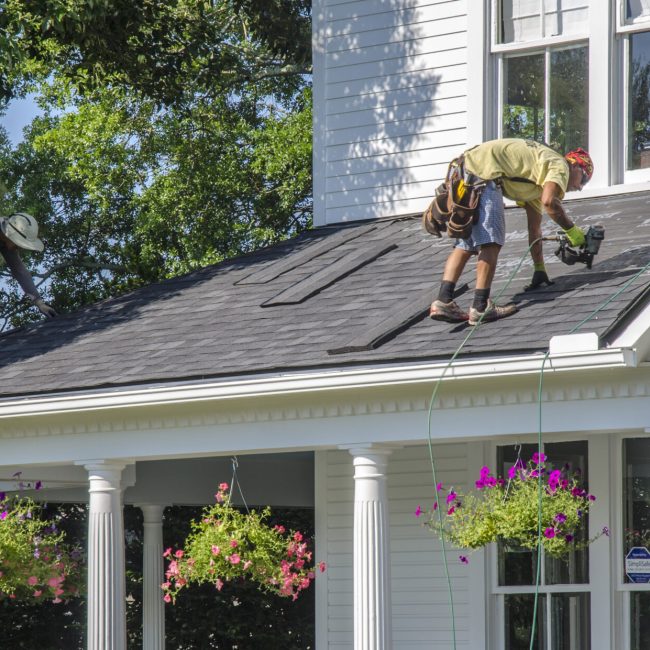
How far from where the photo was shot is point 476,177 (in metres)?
9.49

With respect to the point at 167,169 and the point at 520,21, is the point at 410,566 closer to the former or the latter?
the point at 520,21

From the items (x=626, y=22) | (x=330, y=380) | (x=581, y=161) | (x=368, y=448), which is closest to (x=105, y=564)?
(x=368, y=448)

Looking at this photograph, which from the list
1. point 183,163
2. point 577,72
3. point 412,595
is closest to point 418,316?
point 412,595

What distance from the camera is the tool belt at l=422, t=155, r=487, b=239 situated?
933 centimetres

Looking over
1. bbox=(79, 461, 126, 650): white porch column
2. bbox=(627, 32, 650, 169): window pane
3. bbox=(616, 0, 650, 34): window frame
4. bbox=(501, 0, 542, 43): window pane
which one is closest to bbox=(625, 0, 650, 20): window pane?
bbox=(616, 0, 650, 34): window frame

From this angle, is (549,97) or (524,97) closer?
(549,97)

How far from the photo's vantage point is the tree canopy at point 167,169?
21.3 metres

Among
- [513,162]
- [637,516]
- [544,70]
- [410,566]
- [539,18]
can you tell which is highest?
[539,18]

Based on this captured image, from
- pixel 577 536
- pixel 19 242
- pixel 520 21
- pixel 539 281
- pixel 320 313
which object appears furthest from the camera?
pixel 19 242

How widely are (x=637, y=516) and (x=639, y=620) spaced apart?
2.45 feet

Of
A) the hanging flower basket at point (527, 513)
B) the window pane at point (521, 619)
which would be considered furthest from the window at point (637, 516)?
the hanging flower basket at point (527, 513)

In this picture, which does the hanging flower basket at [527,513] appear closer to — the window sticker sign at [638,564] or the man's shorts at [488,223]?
the window sticker sign at [638,564]

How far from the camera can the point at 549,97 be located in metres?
12.2

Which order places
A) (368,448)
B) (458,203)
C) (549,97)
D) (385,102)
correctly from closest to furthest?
(368,448) → (458,203) → (549,97) → (385,102)
